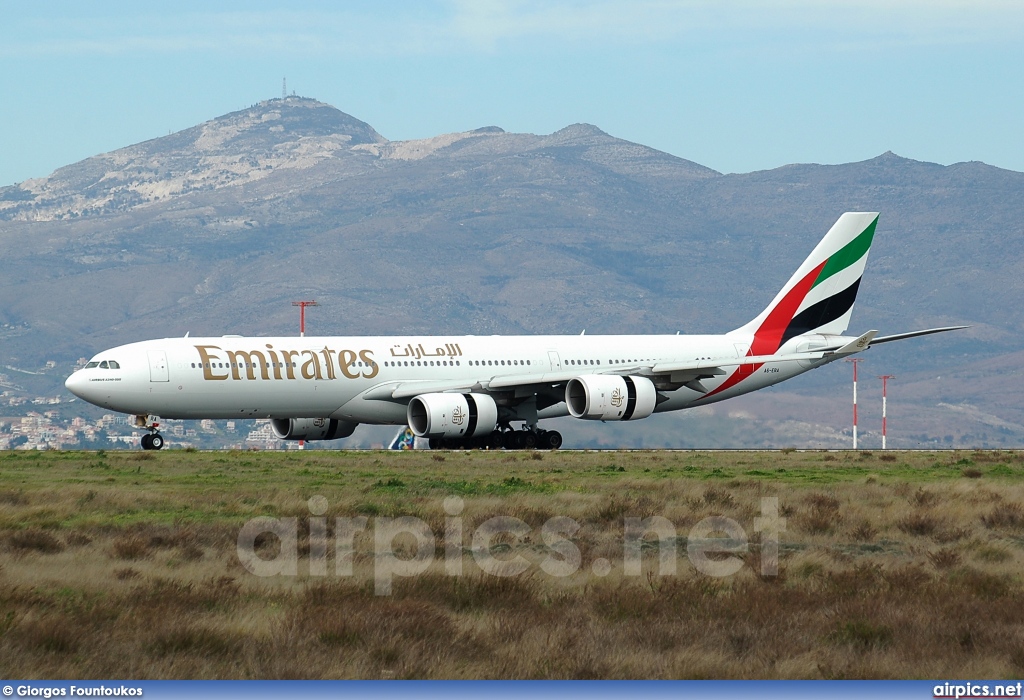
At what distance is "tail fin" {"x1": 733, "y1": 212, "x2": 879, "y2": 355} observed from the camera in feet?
187

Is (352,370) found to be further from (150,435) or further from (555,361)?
(555,361)

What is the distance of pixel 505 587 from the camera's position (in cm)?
1839

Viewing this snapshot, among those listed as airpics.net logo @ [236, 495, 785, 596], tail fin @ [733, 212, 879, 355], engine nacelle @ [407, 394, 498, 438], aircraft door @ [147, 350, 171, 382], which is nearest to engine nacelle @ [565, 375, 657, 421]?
engine nacelle @ [407, 394, 498, 438]

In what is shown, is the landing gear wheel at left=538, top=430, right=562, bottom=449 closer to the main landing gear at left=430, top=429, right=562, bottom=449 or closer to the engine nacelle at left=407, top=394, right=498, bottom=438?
the main landing gear at left=430, top=429, right=562, bottom=449

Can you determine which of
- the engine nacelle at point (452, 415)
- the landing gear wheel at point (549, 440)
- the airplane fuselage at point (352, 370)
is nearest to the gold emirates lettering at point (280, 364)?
the airplane fuselage at point (352, 370)

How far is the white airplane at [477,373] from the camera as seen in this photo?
149ft

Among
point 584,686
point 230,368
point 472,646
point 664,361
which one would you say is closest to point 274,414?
point 230,368

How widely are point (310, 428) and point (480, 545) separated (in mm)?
30032

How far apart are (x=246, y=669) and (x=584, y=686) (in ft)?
12.7

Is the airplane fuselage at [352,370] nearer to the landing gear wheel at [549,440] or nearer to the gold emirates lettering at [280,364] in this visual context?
the gold emirates lettering at [280,364]

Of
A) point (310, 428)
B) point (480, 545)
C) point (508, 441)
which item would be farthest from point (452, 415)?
point (480, 545)

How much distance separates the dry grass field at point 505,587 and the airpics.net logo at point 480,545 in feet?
0.38

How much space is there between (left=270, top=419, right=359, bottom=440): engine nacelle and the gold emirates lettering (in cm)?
379

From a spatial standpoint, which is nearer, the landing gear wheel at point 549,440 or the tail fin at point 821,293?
the landing gear wheel at point 549,440
